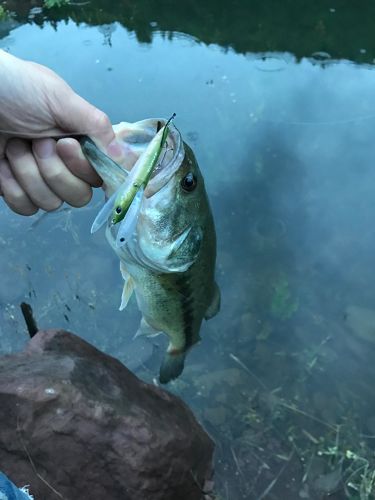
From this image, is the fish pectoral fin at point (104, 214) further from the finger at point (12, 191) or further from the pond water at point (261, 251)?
the pond water at point (261, 251)

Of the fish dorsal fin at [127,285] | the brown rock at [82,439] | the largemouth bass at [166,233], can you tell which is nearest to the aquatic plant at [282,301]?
the brown rock at [82,439]

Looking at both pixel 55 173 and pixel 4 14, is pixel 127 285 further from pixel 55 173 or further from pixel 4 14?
pixel 4 14

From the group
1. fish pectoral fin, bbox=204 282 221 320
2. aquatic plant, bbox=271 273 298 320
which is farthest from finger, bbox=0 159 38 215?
aquatic plant, bbox=271 273 298 320

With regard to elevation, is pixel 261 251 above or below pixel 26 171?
below

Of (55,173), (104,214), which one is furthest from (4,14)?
(104,214)

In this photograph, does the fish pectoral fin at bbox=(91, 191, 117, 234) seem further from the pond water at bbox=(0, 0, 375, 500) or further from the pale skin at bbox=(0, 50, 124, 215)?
the pond water at bbox=(0, 0, 375, 500)

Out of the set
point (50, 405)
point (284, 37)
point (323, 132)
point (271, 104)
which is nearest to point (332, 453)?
point (50, 405)
